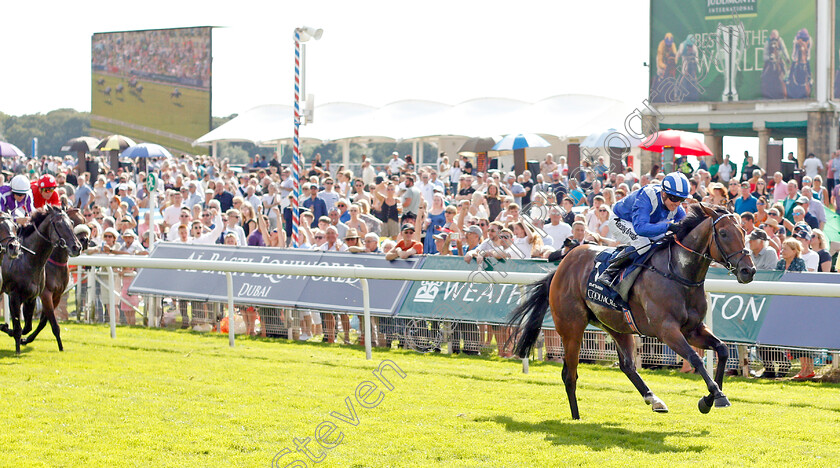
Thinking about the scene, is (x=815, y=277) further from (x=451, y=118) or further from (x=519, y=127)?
(x=451, y=118)

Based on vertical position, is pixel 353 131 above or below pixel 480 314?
above

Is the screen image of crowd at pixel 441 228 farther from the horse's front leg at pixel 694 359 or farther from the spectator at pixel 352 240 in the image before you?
the horse's front leg at pixel 694 359

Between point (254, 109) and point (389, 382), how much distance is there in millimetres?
22319

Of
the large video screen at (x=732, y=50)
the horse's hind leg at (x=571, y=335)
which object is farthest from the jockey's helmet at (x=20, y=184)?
the large video screen at (x=732, y=50)

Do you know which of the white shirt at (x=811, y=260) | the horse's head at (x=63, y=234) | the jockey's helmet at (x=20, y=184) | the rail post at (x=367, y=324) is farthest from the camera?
the jockey's helmet at (x=20, y=184)

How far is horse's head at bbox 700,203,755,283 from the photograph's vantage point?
5492 mm

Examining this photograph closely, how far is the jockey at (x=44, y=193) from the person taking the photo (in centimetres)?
934

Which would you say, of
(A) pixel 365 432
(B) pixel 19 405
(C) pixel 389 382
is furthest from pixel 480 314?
(B) pixel 19 405

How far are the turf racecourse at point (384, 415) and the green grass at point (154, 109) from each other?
34012 mm

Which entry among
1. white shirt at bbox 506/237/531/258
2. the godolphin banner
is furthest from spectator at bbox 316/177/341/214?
white shirt at bbox 506/237/531/258

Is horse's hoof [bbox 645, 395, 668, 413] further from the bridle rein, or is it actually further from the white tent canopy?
the white tent canopy

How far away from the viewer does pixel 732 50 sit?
2684 cm

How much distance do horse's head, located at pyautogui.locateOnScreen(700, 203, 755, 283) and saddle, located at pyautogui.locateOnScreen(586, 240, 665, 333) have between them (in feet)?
1.40

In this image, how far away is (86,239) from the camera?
9.50 meters
